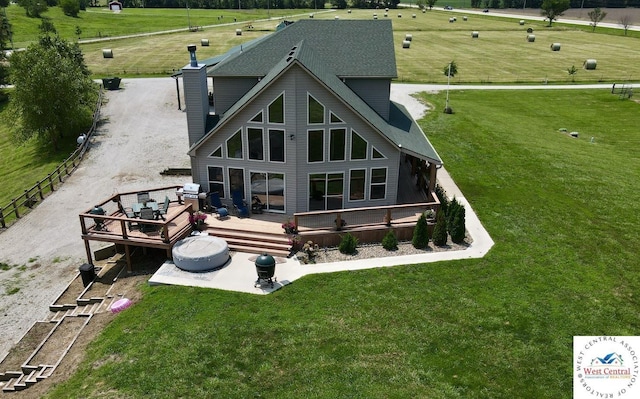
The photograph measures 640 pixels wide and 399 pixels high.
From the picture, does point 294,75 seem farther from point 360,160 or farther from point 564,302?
point 564,302

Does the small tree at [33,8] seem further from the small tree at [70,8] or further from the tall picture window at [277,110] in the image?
the tall picture window at [277,110]

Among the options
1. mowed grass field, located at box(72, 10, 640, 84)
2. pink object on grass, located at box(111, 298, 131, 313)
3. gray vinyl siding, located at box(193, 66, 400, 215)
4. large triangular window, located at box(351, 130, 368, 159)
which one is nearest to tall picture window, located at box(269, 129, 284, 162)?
gray vinyl siding, located at box(193, 66, 400, 215)

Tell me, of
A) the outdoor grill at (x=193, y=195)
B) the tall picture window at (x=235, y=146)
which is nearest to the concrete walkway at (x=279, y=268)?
the outdoor grill at (x=193, y=195)

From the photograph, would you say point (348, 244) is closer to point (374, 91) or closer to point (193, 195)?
point (193, 195)

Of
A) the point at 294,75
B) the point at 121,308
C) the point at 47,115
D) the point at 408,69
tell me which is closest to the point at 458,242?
the point at 294,75

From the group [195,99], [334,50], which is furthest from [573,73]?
[195,99]

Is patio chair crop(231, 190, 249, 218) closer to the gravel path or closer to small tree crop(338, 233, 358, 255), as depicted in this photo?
small tree crop(338, 233, 358, 255)
